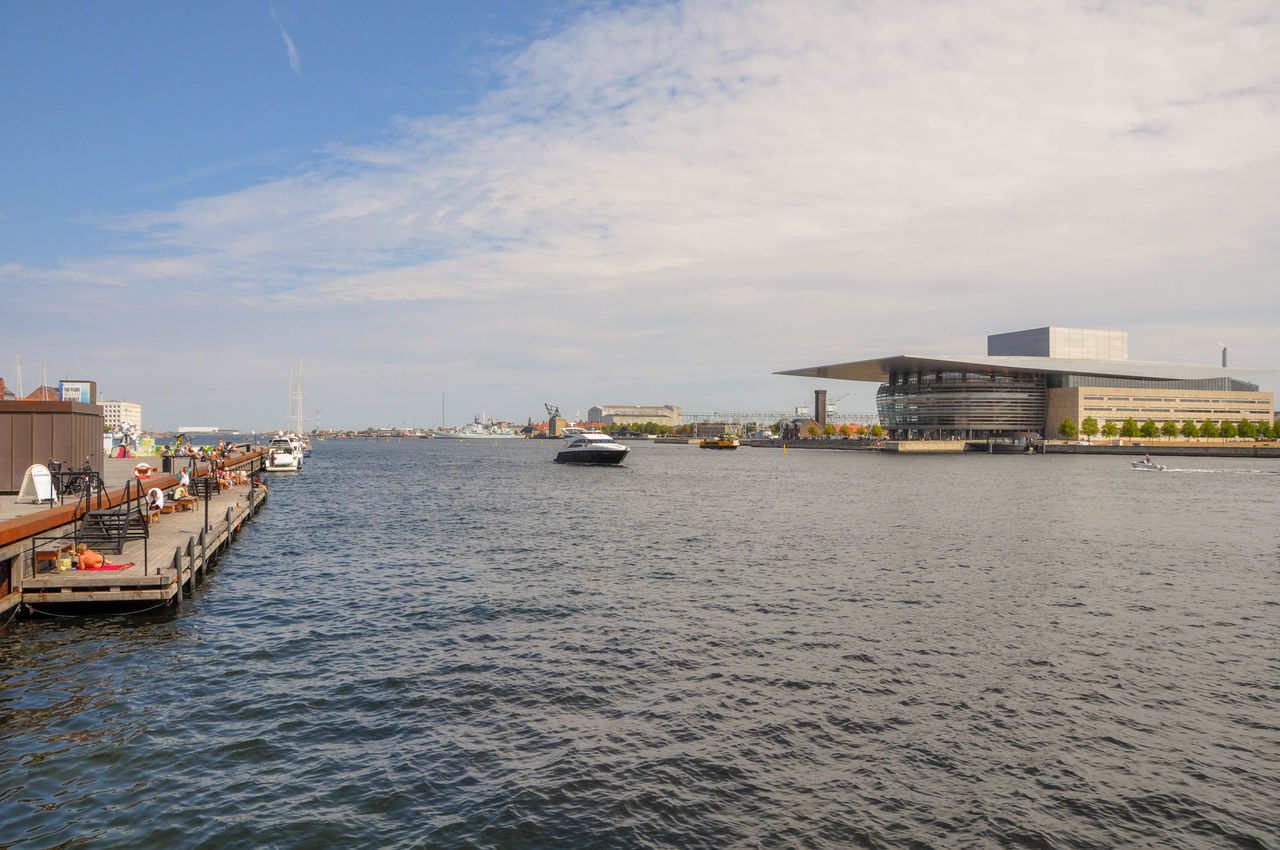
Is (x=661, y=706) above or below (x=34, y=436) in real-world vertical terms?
below

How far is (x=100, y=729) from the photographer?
13.5 meters

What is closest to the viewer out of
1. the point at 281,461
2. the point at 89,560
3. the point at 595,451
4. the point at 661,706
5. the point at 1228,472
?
the point at 661,706

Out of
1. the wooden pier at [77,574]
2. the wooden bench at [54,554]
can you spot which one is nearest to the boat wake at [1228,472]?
the wooden pier at [77,574]

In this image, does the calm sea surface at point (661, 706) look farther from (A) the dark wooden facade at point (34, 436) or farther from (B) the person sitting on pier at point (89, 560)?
(A) the dark wooden facade at point (34, 436)

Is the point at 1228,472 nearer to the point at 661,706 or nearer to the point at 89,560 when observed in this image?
the point at 661,706

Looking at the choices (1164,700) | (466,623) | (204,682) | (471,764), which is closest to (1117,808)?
(1164,700)

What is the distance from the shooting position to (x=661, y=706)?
589 inches

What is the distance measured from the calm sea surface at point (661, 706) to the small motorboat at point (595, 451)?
8028 centimetres

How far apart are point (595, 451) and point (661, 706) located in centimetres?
9986

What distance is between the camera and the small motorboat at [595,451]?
11269 centimetres

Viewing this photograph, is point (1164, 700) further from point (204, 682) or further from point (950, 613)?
point (204, 682)

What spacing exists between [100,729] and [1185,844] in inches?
660

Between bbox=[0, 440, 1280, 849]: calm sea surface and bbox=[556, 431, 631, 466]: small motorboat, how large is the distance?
80.3 m

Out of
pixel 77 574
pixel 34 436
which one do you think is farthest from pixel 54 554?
pixel 34 436
